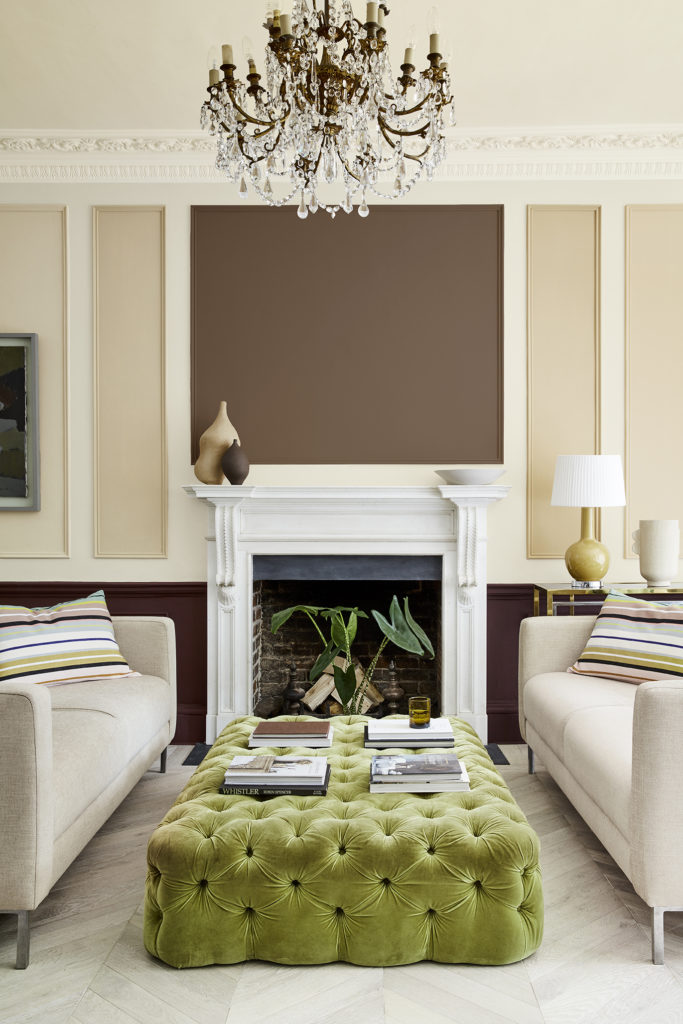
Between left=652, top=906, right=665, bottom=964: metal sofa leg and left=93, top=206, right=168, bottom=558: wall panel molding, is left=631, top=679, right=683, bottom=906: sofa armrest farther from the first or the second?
left=93, top=206, right=168, bottom=558: wall panel molding

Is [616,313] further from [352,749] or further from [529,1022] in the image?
[529,1022]

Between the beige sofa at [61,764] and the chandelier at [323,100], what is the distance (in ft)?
5.13

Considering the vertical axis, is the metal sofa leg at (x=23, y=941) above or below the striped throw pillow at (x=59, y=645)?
below

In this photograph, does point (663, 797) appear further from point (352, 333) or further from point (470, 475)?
point (352, 333)

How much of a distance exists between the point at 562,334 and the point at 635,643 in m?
1.68

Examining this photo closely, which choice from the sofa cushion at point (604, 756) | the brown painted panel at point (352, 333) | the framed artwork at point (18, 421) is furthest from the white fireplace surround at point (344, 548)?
the sofa cushion at point (604, 756)

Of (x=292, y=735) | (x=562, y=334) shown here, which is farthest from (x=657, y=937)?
(x=562, y=334)

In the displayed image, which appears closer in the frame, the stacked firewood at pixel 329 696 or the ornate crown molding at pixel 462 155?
the ornate crown molding at pixel 462 155

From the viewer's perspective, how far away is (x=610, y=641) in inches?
122

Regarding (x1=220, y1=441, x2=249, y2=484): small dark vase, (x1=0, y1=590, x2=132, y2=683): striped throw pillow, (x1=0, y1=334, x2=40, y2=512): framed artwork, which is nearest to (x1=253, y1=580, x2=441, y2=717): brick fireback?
(x1=220, y1=441, x2=249, y2=484): small dark vase

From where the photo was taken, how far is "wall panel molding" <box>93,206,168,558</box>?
3.95m

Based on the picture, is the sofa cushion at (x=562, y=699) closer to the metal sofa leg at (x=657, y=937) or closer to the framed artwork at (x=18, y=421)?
the metal sofa leg at (x=657, y=937)

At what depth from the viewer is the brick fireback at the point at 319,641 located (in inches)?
162

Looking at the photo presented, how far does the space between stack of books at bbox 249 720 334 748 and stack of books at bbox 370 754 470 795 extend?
348 mm
